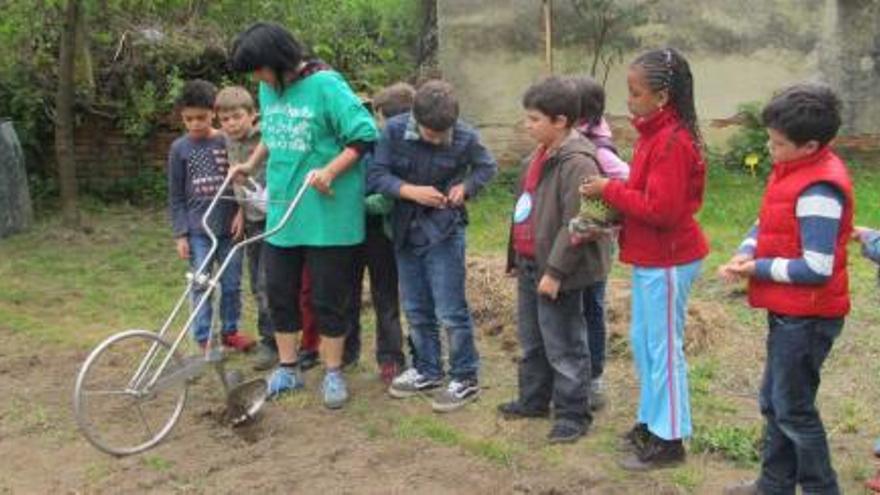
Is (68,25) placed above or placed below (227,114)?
above

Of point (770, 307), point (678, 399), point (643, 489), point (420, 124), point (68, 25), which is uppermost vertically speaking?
point (68, 25)

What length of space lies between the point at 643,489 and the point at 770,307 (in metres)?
0.94

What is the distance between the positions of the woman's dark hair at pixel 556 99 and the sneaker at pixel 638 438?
1265 mm

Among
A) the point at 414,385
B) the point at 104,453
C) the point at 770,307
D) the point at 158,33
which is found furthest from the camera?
the point at 158,33

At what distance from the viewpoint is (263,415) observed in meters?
5.21

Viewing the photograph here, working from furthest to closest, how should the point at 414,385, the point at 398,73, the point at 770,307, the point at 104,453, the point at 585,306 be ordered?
the point at 398,73 → the point at 414,385 → the point at 585,306 → the point at 104,453 → the point at 770,307

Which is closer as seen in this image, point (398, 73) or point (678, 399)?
point (678, 399)

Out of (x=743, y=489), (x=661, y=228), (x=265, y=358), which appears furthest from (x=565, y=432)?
(x=265, y=358)

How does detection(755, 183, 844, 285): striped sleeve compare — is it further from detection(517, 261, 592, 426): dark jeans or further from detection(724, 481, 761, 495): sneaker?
detection(517, 261, 592, 426): dark jeans

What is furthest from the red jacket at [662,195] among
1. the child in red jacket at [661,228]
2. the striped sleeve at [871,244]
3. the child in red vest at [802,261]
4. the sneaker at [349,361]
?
the sneaker at [349,361]

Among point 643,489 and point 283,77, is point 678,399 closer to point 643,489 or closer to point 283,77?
point 643,489

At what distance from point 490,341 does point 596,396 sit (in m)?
1.29

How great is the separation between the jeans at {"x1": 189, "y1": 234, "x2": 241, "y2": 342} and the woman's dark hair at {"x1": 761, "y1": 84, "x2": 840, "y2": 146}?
3.13m

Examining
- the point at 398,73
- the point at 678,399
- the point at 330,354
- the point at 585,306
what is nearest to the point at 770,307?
the point at 678,399
